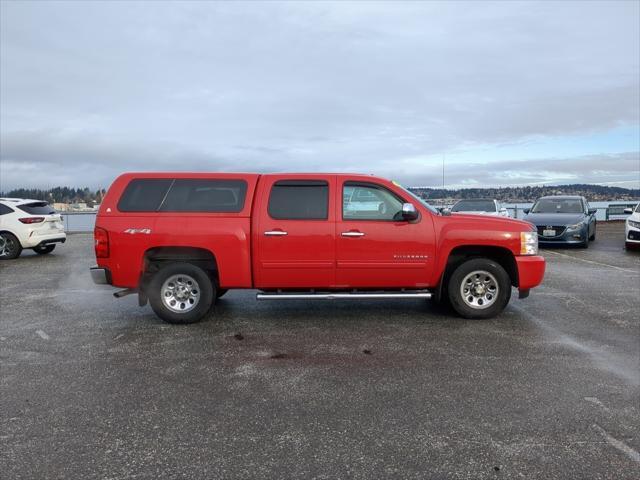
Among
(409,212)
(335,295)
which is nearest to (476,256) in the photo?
(409,212)

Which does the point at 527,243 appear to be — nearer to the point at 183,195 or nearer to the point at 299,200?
the point at 299,200

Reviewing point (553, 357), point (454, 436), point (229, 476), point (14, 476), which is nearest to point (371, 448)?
point (454, 436)

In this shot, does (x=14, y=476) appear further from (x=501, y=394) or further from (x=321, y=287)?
(x=321, y=287)

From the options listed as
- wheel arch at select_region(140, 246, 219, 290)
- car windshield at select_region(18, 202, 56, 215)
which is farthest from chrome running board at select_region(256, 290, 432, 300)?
car windshield at select_region(18, 202, 56, 215)

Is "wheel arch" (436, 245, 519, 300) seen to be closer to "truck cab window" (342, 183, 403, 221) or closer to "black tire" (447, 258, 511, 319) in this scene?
"black tire" (447, 258, 511, 319)

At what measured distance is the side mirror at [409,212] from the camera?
6000 mm

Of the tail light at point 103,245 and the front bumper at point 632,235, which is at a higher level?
the tail light at point 103,245

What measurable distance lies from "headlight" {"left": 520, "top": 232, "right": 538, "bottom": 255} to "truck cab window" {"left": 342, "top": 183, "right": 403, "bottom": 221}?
1.65 m

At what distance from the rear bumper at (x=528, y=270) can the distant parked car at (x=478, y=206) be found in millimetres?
10444

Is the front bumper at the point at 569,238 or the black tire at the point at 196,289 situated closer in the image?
the black tire at the point at 196,289

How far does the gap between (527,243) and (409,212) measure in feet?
5.51

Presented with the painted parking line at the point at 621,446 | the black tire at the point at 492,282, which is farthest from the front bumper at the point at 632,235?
the painted parking line at the point at 621,446

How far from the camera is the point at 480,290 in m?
6.37

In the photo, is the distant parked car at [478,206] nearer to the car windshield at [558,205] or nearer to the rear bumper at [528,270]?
the car windshield at [558,205]
